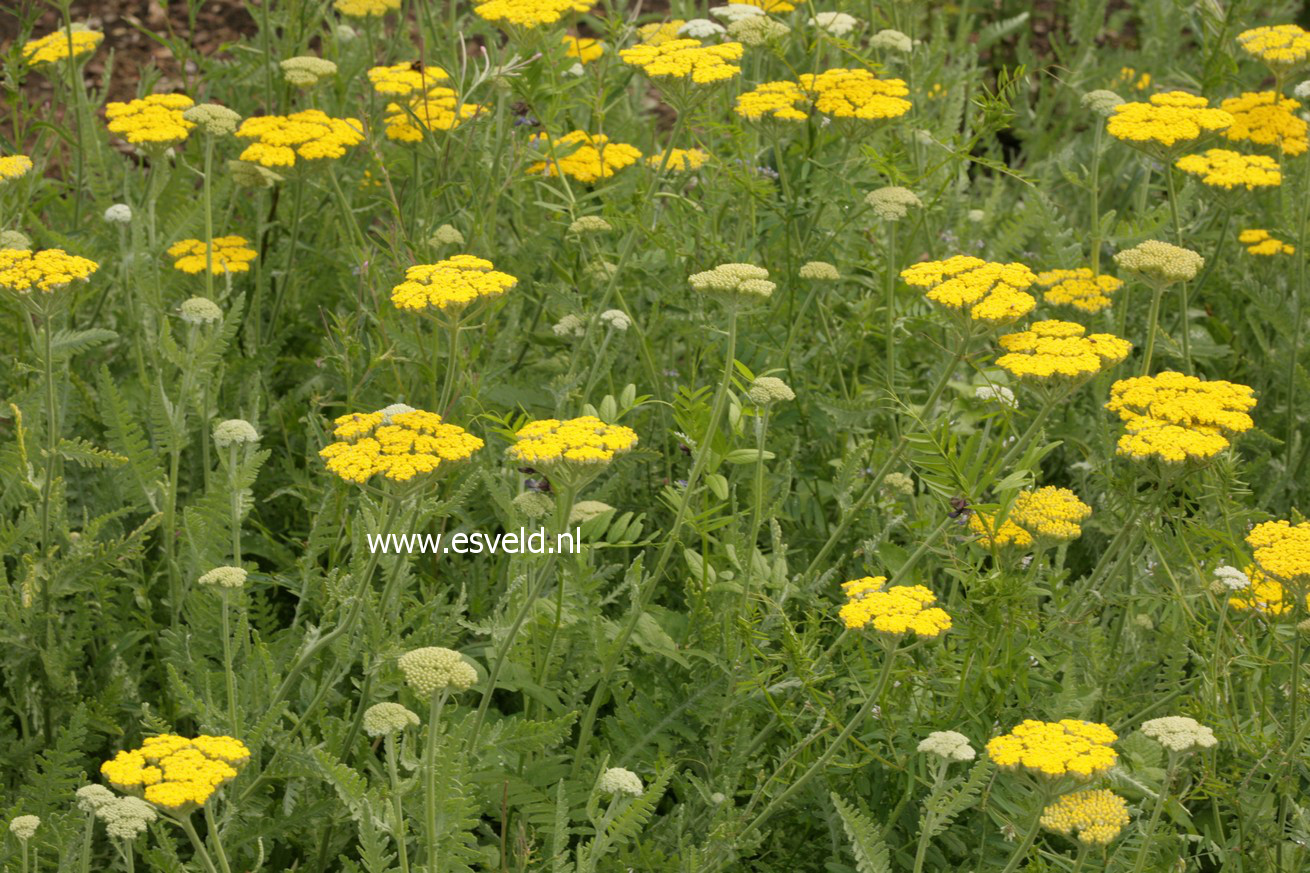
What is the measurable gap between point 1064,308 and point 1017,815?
1.75 meters

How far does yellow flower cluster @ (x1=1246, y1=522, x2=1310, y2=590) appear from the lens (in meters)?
2.71

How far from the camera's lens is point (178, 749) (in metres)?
2.28

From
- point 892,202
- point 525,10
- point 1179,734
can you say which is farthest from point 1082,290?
point 1179,734

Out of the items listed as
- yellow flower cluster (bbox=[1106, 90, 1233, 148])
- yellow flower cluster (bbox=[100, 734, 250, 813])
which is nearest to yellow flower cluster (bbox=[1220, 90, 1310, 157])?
yellow flower cluster (bbox=[1106, 90, 1233, 148])

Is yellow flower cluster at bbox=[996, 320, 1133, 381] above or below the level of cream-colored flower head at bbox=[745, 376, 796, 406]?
above

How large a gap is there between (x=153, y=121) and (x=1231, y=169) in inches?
115

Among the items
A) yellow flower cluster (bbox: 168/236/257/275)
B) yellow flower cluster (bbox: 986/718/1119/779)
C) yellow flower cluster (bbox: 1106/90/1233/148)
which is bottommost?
yellow flower cluster (bbox: 168/236/257/275)

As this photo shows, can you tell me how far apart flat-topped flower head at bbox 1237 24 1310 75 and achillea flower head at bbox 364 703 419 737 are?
328 cm

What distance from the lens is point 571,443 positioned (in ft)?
8.56

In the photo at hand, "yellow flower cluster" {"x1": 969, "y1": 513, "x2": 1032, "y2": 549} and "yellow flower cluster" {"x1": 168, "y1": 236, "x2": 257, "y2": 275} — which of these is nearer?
"yellow flower cluster" {"x1": 969, "y1": 513, "x2": 1032, "y2": 549}

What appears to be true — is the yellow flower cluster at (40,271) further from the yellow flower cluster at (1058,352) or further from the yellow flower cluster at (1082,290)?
the yellow flower cluster at (1082,290)

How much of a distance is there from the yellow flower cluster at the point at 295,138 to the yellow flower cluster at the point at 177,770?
1988mm

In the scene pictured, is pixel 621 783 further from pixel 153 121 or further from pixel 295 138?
pixel 153 121

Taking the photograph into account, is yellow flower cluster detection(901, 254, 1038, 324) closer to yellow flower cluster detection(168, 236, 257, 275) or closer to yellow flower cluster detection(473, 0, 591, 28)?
yellow flower cluster detection(473, 0, 591, 28)
